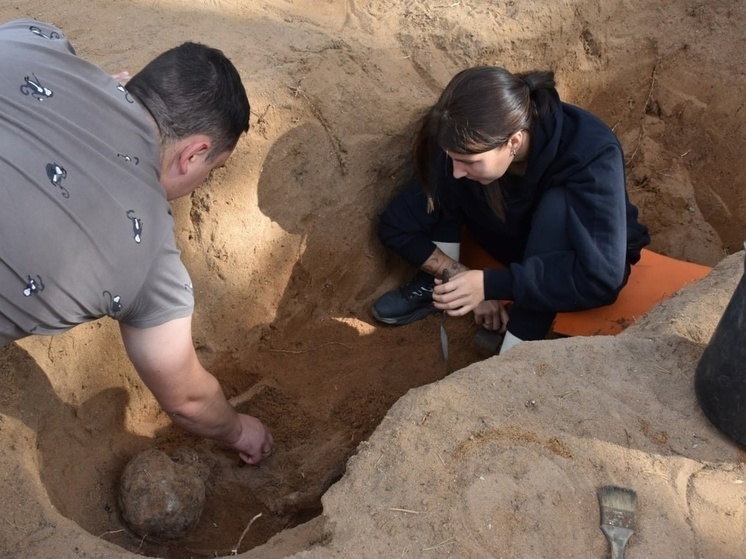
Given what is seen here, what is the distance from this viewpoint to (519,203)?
3.05m

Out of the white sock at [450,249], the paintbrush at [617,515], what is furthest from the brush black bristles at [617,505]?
the white sock at [450,249]

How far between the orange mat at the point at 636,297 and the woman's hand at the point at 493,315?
0.28 metres

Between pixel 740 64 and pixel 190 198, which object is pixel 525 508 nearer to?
pixel 190 198

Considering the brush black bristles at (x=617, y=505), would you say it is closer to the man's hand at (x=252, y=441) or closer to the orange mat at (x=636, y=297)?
the orange mat at (x=636, y=297)

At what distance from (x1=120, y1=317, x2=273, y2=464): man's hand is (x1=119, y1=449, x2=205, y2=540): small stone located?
171mm

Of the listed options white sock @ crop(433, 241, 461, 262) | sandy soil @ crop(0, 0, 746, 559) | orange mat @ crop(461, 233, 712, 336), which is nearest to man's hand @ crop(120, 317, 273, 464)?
sandy soil @ crop(0, 0, 746, 559)

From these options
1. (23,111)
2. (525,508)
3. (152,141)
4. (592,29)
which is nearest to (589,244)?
(525,508)

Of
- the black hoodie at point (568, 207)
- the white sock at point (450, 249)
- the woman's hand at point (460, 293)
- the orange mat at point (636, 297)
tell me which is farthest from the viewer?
the white sock at point (450, 249)

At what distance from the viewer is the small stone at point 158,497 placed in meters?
2.36

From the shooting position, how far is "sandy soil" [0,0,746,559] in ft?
6.51

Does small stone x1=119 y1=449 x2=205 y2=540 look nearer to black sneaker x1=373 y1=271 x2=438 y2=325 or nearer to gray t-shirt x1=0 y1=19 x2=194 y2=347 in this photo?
gray t-shirt x1=0 y1=19 x2=194 y2=347

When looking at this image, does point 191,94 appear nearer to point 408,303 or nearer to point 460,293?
point 460,293

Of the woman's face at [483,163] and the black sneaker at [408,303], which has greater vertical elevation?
the woman's face at [483,163]

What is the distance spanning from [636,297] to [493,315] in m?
0.63
